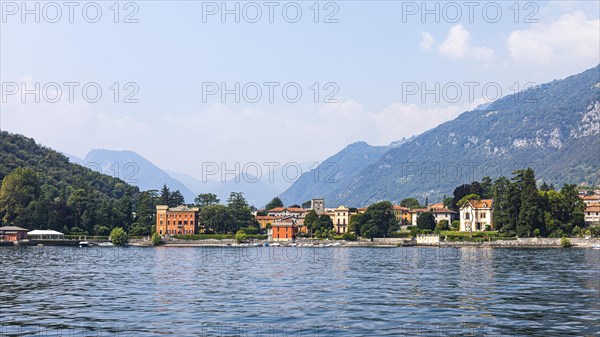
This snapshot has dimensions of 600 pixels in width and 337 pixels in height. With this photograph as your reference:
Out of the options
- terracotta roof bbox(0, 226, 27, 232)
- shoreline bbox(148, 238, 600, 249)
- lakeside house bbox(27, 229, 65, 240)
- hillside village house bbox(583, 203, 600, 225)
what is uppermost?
hillside village house bbox(583, 203, 600, 225)

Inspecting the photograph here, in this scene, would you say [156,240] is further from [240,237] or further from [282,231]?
[282,231]

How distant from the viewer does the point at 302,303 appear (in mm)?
37125

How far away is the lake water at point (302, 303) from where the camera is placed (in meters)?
29.0

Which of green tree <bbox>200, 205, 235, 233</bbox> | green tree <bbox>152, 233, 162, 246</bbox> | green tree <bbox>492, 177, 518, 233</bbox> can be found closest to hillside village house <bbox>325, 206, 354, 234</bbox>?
green tree <bbox>200, 205, 235, 233</bbox>

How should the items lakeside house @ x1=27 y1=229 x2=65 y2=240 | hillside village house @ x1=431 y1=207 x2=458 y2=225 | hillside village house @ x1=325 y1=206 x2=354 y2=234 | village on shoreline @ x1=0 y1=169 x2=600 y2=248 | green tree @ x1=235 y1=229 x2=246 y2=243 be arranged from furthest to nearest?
hillside village house @ x1=325 y1=206 x2=354 y2=234 < hillside village house @ x1=431 y1=207 x2=458 y2=225 < green tree @ x1=235 y1=229 x2=246 y2=243 < lakeside house @ x1=27 y1=229 x2=65 y2=240 < village on shoreline @ x1=0 y1=169 x2=600 y2=248

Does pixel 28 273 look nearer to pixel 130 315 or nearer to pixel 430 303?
pixel 130 315

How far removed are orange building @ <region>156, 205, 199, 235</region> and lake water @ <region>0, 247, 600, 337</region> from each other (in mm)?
111453

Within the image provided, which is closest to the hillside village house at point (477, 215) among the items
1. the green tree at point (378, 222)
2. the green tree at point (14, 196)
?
the green tree at point (378, 222)

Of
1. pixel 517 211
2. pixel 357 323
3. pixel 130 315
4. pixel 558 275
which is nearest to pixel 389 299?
pixel 357 323

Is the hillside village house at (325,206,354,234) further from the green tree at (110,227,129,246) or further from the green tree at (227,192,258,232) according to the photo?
the green tree at (110,227,129,246)

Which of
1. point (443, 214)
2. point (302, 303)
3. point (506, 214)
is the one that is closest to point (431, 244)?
point (506, 214)

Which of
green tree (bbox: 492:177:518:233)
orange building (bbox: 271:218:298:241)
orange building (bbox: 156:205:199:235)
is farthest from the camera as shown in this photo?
orange building (bbox: 156:205:199:235)

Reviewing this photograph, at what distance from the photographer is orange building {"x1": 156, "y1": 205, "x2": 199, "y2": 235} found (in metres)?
171

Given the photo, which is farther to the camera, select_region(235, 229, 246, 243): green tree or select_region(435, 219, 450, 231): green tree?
select_region(435, 219, 450, 231): green tree
